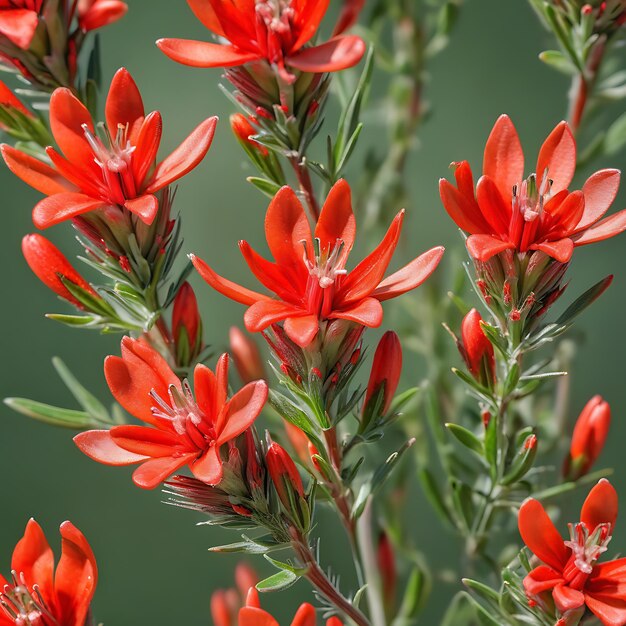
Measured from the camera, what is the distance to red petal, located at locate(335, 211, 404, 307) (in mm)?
533

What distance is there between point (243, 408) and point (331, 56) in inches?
8.9

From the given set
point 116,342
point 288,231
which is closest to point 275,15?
point 288,231

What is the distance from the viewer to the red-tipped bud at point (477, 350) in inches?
23.8

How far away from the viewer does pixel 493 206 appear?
0.56 meters

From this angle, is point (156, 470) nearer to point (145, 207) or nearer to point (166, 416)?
point (166, 416)

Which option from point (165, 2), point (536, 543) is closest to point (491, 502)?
point (536, 543)

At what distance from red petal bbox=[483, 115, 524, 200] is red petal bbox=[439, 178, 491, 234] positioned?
0.10ft

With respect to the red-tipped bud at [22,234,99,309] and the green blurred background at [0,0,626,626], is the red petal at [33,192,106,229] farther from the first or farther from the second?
the green blurred background at [0,0,626,626]

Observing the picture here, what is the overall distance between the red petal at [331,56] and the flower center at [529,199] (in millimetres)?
126

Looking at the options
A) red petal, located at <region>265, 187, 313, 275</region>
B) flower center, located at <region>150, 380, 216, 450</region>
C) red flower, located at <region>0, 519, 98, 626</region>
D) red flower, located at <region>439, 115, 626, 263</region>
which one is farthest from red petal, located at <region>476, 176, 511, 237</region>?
red flower, located at <region>0, 519, 98, 626</region>

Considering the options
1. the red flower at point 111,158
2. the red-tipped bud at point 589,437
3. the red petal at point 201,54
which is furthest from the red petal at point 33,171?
the red-tipped bud at point 589,437

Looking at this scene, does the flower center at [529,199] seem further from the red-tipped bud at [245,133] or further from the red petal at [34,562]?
the red petal at [34,562]

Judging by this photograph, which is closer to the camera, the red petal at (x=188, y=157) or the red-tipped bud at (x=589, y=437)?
the red petal at (x=188, y=157)

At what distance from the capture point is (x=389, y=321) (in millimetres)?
993
